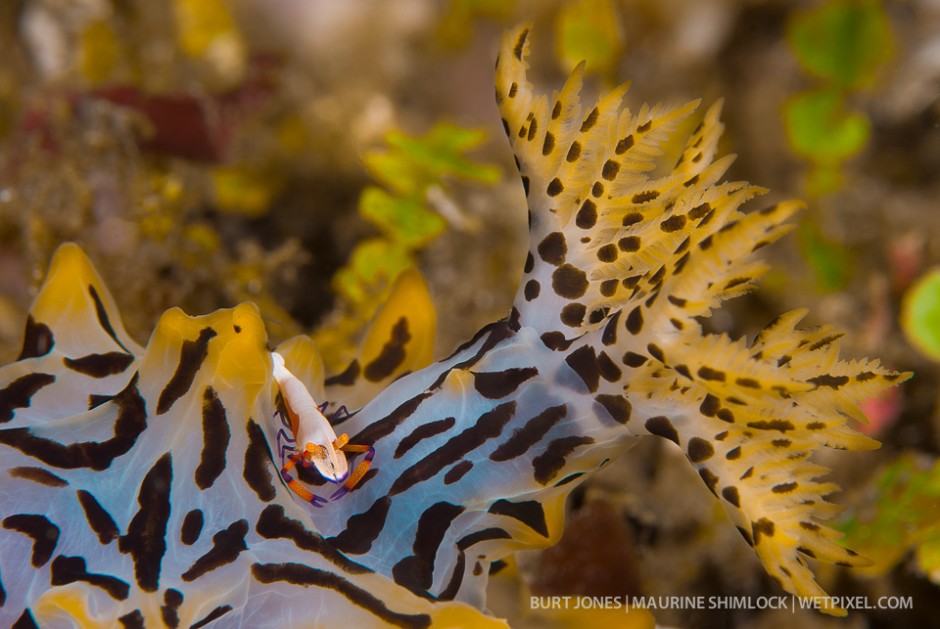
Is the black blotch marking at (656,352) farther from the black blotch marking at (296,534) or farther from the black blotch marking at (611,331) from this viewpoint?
the black blotch marking at (296,534)

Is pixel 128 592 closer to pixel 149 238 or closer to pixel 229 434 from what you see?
pixel 229 434

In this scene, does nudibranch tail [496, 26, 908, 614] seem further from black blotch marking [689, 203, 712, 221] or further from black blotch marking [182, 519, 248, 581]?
black blotch marking [182, 519, 248, 581]

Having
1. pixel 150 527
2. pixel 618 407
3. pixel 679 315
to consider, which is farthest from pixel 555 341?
pixel 150 527

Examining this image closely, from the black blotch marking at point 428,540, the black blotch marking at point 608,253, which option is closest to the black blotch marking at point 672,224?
the black blotch marking at point 608,253

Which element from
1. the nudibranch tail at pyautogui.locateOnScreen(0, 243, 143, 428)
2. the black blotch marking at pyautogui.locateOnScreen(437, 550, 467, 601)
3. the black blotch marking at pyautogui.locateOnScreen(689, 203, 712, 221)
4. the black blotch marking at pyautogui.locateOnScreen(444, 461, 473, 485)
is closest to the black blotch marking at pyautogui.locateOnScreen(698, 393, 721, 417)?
the black blotch marking at pyautogui.locateOnScreen(689, 203, 712, 221)

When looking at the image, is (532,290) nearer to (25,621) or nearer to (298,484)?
(298,484)

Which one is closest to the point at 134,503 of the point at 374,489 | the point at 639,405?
the point at 374,489
